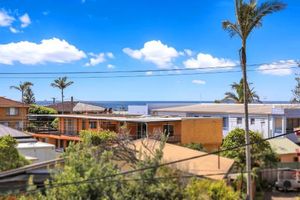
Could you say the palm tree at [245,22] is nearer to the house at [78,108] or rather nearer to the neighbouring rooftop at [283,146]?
the neighbouring rooftop at [283,146]

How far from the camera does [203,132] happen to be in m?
48.4

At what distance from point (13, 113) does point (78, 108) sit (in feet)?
63.6

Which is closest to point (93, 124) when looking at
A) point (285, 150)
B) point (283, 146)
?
point (283, 146)

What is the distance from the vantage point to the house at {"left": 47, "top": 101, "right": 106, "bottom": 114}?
82.3m

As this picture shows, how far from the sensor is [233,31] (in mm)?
25141

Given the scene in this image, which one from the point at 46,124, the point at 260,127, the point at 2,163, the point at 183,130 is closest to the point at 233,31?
the point at 2,163

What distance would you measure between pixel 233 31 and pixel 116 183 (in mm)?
14669

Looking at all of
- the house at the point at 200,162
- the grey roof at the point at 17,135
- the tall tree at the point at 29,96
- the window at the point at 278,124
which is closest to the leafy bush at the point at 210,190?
the house at the point at 200,162

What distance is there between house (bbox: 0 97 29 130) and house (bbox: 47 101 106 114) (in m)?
15.1

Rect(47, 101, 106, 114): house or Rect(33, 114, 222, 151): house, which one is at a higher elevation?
Rect(47, 101, 106, 114): house

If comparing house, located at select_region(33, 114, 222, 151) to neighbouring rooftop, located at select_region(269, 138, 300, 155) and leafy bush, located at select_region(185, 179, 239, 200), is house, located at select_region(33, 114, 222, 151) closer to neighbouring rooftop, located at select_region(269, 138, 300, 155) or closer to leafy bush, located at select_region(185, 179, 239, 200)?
neighbouring rooftop, located at select_region(269, 138, 300, 155)

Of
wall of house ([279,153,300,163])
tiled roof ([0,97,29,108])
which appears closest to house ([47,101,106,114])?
tiled roof ([0,97,29,108])

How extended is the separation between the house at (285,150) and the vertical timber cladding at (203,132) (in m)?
6.48

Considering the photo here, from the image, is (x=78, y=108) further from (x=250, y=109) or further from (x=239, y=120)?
(x=250, y=109)
